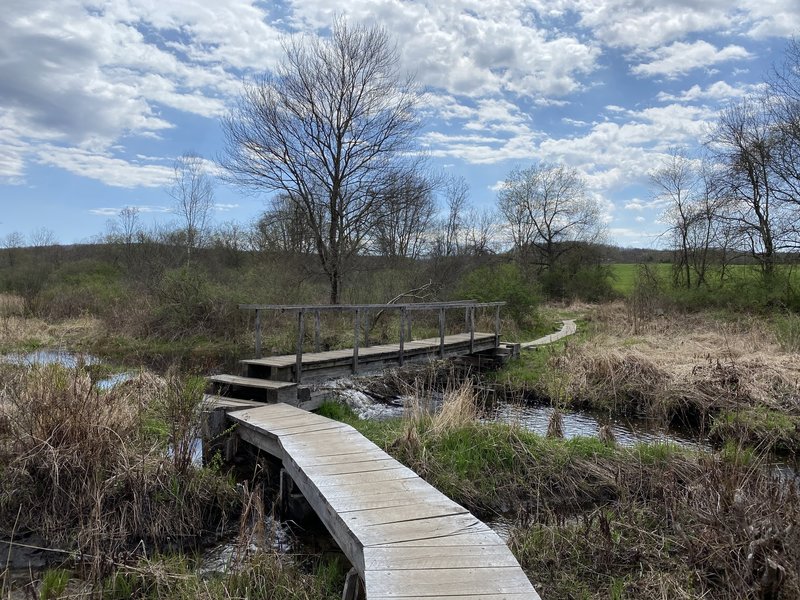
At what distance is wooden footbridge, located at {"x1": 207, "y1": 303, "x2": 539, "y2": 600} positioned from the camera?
2939 mm

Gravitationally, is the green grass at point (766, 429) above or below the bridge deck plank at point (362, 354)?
below

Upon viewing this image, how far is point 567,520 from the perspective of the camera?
5.05 m

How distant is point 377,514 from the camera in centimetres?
379

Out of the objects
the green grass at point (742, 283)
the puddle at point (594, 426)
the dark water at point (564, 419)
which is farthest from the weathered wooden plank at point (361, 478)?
the green grass at point (742, 283)

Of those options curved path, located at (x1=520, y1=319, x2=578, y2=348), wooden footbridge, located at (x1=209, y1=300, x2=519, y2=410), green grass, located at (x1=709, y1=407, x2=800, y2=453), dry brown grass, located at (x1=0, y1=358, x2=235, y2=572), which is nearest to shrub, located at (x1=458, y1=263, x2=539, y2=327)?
curved path, located at (x1=520, y1=319, x2=578, y2=348)

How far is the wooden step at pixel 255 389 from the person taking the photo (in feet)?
25.2

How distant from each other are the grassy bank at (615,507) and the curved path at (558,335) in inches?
400

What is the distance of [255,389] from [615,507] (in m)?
5.10

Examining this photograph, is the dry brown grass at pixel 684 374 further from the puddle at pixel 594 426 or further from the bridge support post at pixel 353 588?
the bridge support post at pixel 353 588

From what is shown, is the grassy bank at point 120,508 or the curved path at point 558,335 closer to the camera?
the grassy bank at point 120,508

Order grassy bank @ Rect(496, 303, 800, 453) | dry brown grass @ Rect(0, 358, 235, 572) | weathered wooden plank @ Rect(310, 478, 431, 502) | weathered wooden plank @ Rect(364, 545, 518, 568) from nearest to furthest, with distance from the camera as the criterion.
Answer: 1. weathered wooden plank @ Rect(364, 545, 518, 568)
2. weathered wooden plank @ Rect(310, 478, 431, 502)
3. dry brown grass @ Rect(0, 358, 235, 572)
4. grassy bank @ Rect(496, 303, 800, 453)

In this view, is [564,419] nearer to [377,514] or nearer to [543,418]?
[543,418]

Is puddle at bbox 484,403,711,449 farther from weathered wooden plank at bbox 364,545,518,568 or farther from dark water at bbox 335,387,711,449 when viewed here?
weathered wooden plank at bbox 364,545,518,568

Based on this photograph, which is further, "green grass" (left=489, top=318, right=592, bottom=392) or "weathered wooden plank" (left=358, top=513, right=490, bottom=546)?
"green grass" (left=489, top=318, right=592, bottom=392)
